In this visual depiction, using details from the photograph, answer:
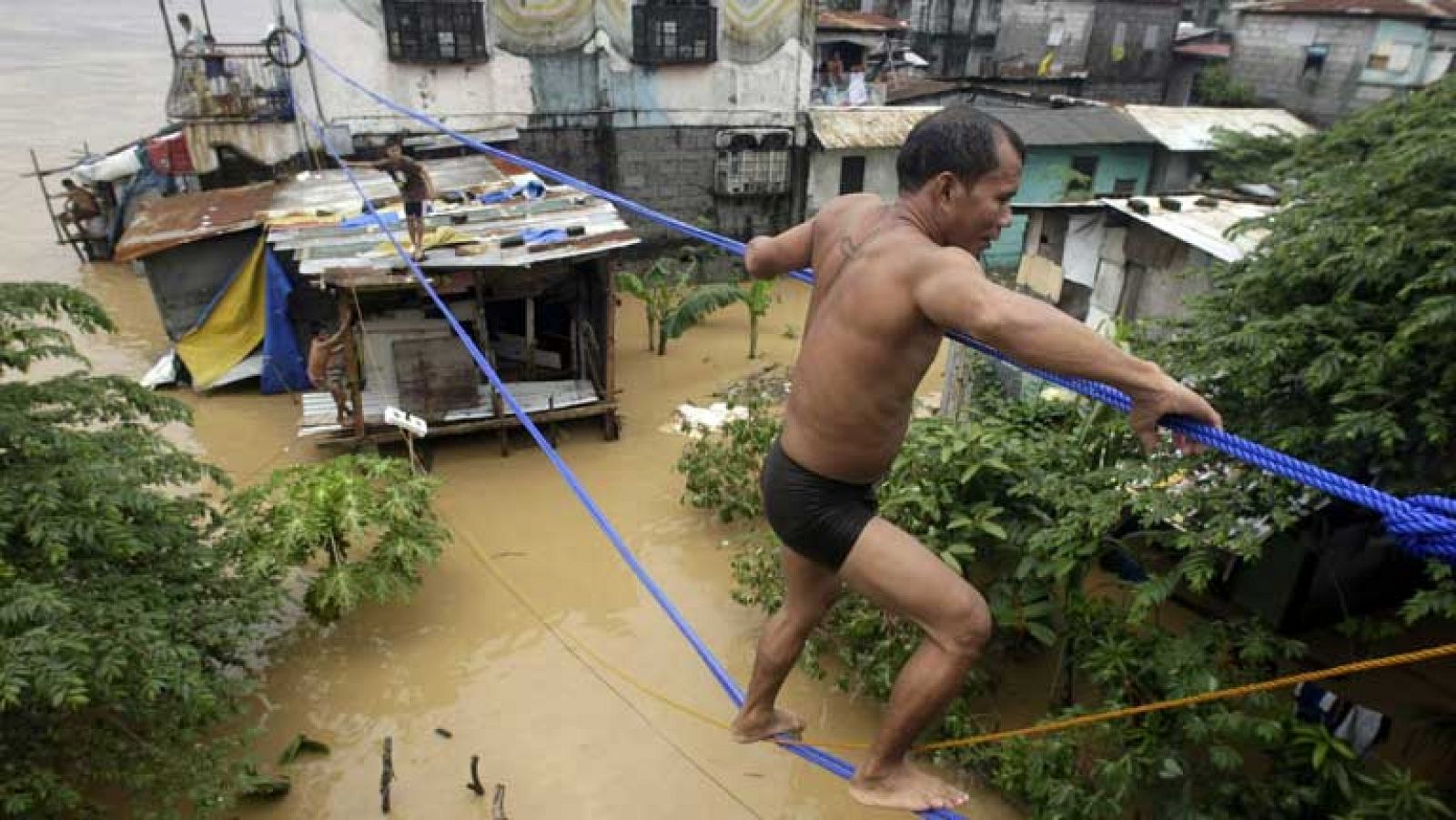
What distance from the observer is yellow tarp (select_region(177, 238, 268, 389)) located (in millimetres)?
9711

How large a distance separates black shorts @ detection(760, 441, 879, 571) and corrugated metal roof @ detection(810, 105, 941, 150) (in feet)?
40.0

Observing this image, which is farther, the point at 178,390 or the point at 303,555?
the point at 178,390

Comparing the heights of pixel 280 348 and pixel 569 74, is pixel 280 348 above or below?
below

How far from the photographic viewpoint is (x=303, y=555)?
19.4ft

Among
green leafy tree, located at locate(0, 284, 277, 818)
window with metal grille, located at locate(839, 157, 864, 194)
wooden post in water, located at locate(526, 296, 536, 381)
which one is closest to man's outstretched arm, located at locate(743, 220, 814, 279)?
green leafy tree, located at locate(0, 284, 277, 818)

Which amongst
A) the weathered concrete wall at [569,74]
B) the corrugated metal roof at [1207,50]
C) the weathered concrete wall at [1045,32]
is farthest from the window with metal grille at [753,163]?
the corrugated metal roof at [1207,50]

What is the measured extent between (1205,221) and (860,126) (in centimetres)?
739

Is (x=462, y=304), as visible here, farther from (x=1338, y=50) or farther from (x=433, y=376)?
(x=1338, y=50)

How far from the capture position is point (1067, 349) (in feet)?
5.42

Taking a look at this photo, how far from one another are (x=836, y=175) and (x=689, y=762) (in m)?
11.1

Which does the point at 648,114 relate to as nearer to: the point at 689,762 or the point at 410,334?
the point at 410,334

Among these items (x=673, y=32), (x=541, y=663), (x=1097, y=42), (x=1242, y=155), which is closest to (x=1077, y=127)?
(x=1242, y=155)

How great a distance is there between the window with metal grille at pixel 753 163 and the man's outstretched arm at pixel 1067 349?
12540 mm

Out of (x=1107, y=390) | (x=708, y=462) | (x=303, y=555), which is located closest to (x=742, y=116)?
(x=708, y=462)
